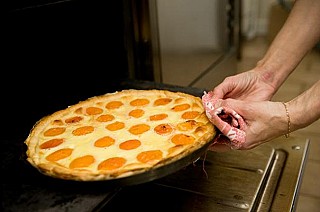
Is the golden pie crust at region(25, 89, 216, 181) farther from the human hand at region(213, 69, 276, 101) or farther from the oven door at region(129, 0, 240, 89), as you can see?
the oven door at region(129, 0, 240, 89)

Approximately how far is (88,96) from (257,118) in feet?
2.00

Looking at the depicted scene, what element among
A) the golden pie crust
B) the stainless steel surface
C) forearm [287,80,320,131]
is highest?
forearm [287,80,320,131]

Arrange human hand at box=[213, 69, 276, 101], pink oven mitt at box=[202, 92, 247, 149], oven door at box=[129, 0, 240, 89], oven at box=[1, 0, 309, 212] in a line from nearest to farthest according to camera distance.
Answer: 1. oven at box=[1, 0, 309, 212]
2. pink oven mitt at box=[202, 92, 247, 149]
3. human hand at box=[213, 69, 276, 101]
4. oven door at box=[129, 0, 240, 89]

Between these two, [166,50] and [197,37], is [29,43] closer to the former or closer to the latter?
[166,50]

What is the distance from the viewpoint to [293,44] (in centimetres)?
127

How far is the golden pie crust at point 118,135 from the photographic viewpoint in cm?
85

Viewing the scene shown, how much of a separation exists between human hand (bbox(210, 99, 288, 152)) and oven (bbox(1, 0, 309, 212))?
0.14m

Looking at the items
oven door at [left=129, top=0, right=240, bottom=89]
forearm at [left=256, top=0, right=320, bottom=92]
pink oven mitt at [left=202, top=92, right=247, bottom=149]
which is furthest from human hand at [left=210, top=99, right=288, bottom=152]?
oven door at [left=129, top=0, right=240, bottom=89]

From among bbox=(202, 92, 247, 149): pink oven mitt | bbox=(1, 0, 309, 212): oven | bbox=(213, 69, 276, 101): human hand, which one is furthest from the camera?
bbox=(213, 69, 276, 101): human hand

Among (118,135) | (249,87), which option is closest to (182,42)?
(249,87)

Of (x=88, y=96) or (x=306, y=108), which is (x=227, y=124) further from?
(x=88, y=96)

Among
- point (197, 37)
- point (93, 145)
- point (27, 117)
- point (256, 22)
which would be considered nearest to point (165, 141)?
point (93, 145)

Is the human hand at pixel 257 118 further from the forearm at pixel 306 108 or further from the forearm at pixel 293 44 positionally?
the forearm at pixel 293 44

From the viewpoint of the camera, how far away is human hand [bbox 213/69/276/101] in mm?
1176
